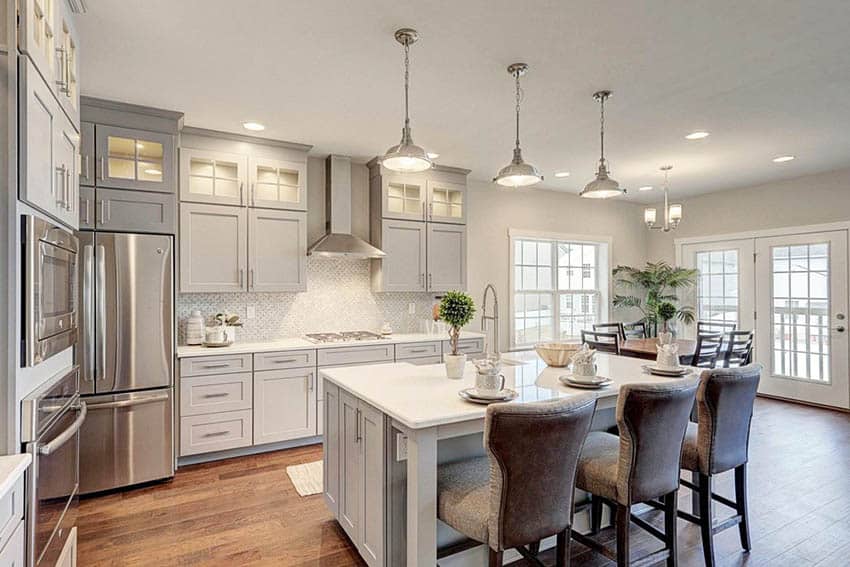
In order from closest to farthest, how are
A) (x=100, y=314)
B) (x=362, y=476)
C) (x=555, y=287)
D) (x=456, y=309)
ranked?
(x=362, y=476) < (x=456, y=309) < (x=100, y=314) < (x=555, y=287)

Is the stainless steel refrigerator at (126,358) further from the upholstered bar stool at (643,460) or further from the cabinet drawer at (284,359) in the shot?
the upholstered bar stool at (643,460)

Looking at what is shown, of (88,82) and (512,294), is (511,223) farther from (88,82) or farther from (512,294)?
(88,82)

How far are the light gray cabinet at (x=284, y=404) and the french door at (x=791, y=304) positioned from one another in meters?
5.66

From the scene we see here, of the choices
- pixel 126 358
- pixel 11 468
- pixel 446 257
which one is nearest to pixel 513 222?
pixel 446 257

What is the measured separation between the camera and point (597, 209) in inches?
269

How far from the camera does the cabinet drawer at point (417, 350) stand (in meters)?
4.57

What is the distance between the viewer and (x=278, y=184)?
14.2 ft

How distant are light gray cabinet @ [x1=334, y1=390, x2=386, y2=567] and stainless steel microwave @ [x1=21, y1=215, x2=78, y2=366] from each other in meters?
1.27

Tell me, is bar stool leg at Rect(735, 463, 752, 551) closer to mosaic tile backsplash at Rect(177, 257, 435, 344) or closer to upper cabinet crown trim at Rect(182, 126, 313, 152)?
mosaic tile backsplash at Rect(177, 257, 435, 344)

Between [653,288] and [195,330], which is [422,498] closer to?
[195,330]

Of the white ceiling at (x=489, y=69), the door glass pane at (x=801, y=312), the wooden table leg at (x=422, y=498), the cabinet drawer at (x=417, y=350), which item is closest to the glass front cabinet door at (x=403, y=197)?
the white ceiling at (x=489, y=69)

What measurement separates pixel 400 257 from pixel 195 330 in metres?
2.03

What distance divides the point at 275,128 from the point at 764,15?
3.33 metres

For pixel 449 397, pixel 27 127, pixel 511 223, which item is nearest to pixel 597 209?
pixel 511 223
